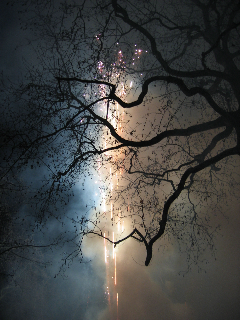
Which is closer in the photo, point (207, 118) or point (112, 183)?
point (207, 118)

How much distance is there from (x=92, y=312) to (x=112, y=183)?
4608mm

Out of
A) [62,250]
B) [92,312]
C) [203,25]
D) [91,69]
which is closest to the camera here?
[91,69]

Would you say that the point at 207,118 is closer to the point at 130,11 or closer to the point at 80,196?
the point at 130,11

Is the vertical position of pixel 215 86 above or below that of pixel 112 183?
above

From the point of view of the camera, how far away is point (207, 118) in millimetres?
4820

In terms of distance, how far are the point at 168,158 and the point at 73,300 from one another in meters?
6.45

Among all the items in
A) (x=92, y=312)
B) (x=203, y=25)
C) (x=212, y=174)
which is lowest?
(x=92, y=312)

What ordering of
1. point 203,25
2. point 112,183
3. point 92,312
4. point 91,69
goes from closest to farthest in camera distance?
point 91,69 → point 203,25 → point 112,183 → point 92,312

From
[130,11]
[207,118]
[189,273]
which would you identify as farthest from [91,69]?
[189,273]

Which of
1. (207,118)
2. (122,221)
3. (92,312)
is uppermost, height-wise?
(207,118)

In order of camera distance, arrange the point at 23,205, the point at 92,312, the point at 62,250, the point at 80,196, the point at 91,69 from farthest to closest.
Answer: the point at 62,250 → the point at 80,196 → the point at 23,205 → the point at 92,312 → the point at 91,69

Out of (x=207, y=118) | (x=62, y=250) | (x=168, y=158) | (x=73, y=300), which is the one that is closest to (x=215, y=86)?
(x=207, y=118)

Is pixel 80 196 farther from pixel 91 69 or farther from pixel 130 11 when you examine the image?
pixel 130 11

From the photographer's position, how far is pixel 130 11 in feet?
12.5
